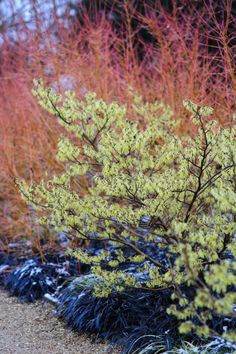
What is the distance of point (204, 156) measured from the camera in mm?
2799

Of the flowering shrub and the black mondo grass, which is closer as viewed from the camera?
the flowering shrub

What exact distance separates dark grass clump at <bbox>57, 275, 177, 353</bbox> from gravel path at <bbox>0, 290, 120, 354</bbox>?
0.09m

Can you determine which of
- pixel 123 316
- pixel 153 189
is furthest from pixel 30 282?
pixel 153 189

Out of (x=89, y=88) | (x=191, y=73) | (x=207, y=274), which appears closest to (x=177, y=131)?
(x=191, y=73)

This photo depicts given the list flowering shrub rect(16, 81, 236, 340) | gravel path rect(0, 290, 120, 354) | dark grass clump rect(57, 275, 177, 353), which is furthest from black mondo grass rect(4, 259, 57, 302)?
flowering shrub rect(16, 81, 236, 340)

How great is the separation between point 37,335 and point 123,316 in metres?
0.67

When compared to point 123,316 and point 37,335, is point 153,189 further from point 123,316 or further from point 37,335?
point 37,335

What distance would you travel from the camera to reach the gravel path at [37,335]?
11.1 ft

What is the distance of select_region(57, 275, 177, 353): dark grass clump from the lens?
327 centimetres

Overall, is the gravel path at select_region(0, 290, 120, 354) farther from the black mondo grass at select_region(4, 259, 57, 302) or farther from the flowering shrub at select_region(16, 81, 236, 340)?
the flowering shrub at select_region(16, 81, 236, 340)

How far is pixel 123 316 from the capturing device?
3.50 m

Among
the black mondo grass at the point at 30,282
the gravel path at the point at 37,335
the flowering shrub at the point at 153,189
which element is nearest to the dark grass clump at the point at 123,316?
the gravel path at the point at 37,335

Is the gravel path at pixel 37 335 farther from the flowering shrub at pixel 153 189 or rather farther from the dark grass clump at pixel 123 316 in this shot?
the flowering shrub at pixel 153 189

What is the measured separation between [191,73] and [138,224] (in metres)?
2.04
